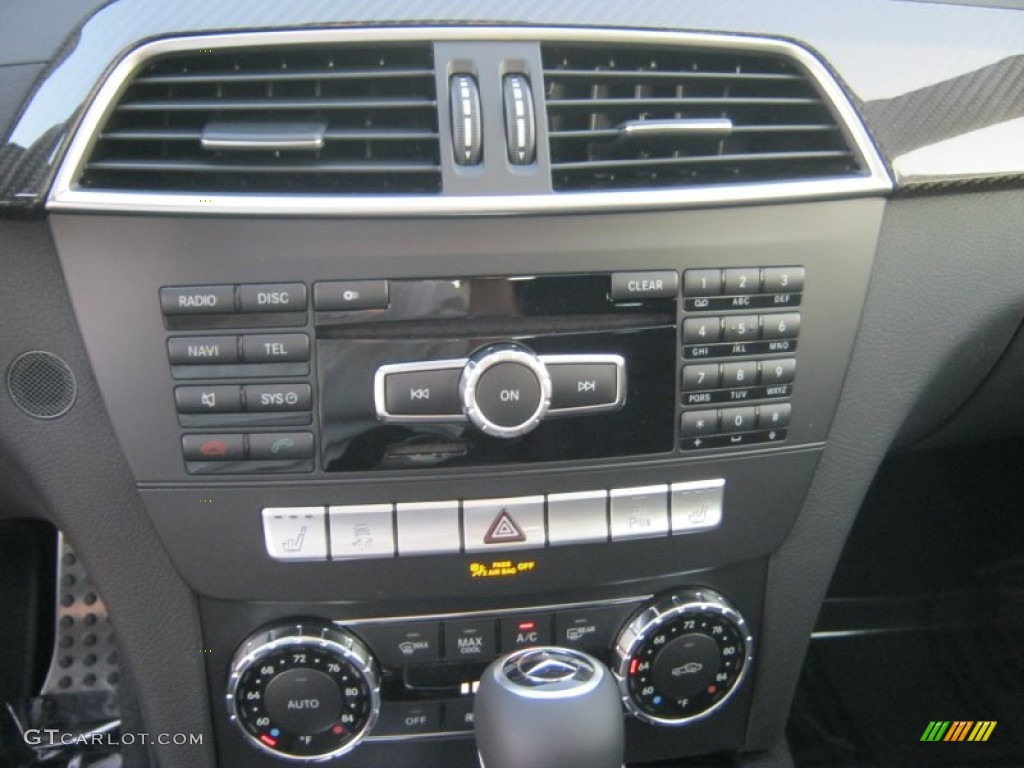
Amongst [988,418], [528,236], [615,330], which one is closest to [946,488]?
[988,418]

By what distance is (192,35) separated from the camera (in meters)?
A: 0.94

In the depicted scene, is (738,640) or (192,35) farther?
(738,640)

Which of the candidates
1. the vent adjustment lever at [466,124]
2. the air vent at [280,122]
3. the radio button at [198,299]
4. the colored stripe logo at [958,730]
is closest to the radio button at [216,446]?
the radio button at [198,299]

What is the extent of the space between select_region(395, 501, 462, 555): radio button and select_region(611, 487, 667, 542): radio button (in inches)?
6.2

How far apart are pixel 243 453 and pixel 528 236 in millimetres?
325

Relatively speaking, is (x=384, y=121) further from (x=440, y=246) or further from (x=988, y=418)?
(x=988, y=418)

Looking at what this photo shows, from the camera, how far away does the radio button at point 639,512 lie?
1080 millimetres

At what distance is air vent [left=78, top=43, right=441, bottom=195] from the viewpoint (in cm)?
95

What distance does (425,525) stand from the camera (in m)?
1.04

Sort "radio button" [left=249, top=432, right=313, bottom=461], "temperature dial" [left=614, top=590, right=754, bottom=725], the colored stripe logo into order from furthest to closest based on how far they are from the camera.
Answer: the colored stripe logo → "temperature dial" [left=614, top=590, right=754, bottom=725] → "radio button" [left=249, top=432, right=313, bottom=461]

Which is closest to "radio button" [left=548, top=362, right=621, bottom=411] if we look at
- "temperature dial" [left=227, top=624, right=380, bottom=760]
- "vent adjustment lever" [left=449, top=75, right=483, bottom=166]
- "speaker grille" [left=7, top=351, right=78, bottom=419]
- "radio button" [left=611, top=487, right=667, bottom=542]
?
"radio button" [left=611, top=487, right=667, bottom=542]

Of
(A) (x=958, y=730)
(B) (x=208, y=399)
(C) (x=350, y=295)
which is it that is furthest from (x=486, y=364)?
(A) (x=958, y=730)

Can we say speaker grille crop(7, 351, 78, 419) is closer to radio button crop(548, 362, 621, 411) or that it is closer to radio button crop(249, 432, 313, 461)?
radio button crop(249, 432, 313, 461)

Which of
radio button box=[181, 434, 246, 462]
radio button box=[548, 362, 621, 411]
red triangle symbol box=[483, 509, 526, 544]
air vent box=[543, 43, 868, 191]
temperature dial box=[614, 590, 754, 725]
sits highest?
air vent box=[543, 43, 868, 191]
